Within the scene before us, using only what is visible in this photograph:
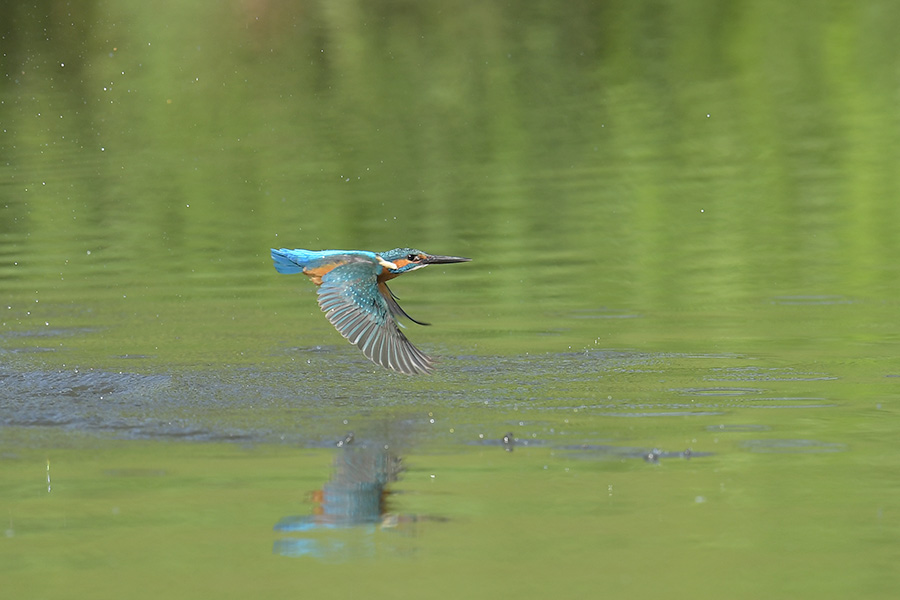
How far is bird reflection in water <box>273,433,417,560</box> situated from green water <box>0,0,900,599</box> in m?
0.02

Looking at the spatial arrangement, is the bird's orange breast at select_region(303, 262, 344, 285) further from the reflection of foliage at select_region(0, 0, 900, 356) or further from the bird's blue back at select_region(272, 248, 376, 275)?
the reflection of foliage at select_region(0, 0, 900, 356)

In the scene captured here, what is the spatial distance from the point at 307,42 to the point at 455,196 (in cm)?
967

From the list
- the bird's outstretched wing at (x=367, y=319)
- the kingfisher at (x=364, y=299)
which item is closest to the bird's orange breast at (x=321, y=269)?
the kingfisher at (x=364, y=299)

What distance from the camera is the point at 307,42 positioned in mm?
21344

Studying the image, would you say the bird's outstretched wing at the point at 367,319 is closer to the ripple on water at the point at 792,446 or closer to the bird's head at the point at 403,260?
the bird's head at the point at 403,260

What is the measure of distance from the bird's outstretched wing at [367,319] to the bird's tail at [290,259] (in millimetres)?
210

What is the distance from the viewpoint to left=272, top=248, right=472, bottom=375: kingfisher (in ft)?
19.5

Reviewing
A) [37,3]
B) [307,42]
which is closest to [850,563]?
[307,42]

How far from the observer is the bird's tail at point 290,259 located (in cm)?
638

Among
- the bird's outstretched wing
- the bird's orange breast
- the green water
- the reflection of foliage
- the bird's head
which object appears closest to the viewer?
the green water

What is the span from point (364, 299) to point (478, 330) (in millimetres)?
1778

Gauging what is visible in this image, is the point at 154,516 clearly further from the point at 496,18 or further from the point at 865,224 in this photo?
the point at 496,18

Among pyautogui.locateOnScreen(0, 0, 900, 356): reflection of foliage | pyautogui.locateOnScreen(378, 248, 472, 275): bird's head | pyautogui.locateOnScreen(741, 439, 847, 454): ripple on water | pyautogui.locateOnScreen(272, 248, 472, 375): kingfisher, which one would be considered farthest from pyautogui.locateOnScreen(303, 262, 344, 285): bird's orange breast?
pyautogui.locateOnScreen(0, 0, 900, 356): reflection of foliage

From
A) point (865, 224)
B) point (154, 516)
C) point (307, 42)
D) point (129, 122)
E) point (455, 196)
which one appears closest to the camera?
point (154, 516)
